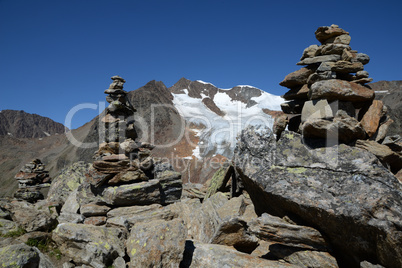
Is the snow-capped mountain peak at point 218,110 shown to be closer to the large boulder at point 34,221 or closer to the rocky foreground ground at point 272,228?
the large boulder at point 34,221

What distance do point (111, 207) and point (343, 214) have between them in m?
9.02

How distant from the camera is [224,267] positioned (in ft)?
18.1

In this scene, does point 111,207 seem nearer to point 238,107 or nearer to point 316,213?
point 316,213

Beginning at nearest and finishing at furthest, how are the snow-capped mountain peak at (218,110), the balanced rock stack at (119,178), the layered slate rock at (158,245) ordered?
the layered slate rock at (158,245)
the balanced rock stack at (119,178)
the snow-capped mountain peak at (218,110)

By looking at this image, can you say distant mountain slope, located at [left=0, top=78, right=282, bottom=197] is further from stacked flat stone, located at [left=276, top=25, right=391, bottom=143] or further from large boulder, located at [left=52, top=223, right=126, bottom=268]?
large boulder, located at [left=52, top=223, right=126, bottom=268]

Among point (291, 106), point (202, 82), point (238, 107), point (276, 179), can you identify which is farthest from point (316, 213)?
point (202, 82)

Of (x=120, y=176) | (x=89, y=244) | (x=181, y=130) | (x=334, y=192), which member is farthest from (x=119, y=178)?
(x=181, y=130)

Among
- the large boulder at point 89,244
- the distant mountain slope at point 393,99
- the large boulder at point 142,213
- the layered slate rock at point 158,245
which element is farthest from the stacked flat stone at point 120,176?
the distant mountain slope at point 393,99

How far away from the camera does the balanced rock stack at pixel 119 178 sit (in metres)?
10.5

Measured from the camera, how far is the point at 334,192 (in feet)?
19.2

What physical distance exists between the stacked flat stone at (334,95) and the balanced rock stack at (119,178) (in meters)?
6.46

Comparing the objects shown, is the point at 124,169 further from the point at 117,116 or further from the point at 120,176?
the point at 117,116

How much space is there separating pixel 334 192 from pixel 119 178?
28.2ft

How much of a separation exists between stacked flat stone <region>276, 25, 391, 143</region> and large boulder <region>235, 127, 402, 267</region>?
0.67 m
